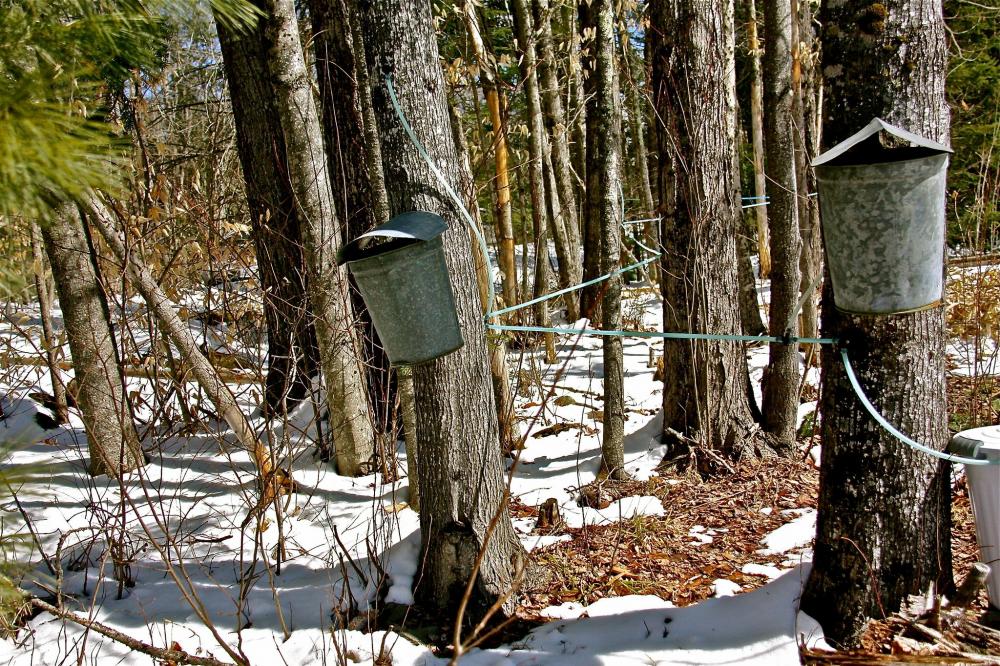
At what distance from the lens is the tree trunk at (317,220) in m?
4.15

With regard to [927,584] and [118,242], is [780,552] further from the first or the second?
[118,242]

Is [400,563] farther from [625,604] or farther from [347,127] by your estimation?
[347,127]

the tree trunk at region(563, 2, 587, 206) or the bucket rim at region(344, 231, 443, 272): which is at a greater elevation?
the tree trunk at region(563, 2, 587, 206)

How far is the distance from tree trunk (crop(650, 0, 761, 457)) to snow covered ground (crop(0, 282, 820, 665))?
0.55 metres

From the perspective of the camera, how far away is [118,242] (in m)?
4.05

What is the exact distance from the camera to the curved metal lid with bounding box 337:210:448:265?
7.35ft

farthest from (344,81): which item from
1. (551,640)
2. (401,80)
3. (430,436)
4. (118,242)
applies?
(551,640)

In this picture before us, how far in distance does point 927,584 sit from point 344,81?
14.8ft

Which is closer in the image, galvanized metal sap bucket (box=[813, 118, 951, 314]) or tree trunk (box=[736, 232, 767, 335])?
galvanized metal sap bucket (box=[813, 118, 951, 314])

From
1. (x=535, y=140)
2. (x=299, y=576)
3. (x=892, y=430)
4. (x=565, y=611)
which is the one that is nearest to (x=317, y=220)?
(x=299, y=576)

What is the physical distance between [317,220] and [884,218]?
3240 millimetres

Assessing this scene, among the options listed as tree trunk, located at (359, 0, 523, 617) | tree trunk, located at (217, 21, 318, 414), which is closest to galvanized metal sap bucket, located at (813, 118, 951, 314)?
tree trunk, located at (359, 0, 523, 617)

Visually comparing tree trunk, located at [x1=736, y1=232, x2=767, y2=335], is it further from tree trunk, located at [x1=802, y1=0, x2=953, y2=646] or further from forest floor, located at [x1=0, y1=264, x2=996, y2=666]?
tree trunk, located at [x1=802, y1=0, x2=953, y2=646]

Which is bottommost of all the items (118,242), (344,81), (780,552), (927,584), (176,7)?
(780,552)
